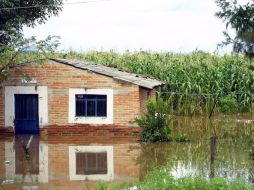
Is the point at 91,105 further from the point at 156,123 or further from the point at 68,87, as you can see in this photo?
the point at 156,123

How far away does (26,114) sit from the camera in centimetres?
2588

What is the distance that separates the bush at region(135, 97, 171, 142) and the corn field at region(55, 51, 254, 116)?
8.10 meters

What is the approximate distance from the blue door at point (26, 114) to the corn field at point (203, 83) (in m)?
7.35

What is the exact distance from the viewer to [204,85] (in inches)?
1277

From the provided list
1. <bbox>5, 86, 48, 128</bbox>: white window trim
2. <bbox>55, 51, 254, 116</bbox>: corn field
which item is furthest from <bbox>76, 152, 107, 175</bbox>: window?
<bbox>55, 51, 254, 116</bbox>: corn field

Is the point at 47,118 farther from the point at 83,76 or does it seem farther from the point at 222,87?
the point at 222,87

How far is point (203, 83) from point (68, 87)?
984 centimetres

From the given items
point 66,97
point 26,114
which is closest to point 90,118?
point 66,97

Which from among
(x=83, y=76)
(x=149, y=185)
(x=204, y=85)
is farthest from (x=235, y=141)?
(x=149, y=185)

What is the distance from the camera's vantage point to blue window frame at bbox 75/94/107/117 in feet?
82.9

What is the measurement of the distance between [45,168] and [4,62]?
6.37m

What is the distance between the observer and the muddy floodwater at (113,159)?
15797 mm

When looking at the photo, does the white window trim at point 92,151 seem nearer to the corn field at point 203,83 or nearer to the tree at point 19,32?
the tree at point 19,32

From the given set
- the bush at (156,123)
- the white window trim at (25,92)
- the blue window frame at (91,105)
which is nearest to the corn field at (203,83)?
the blue window frame at (91,105)
